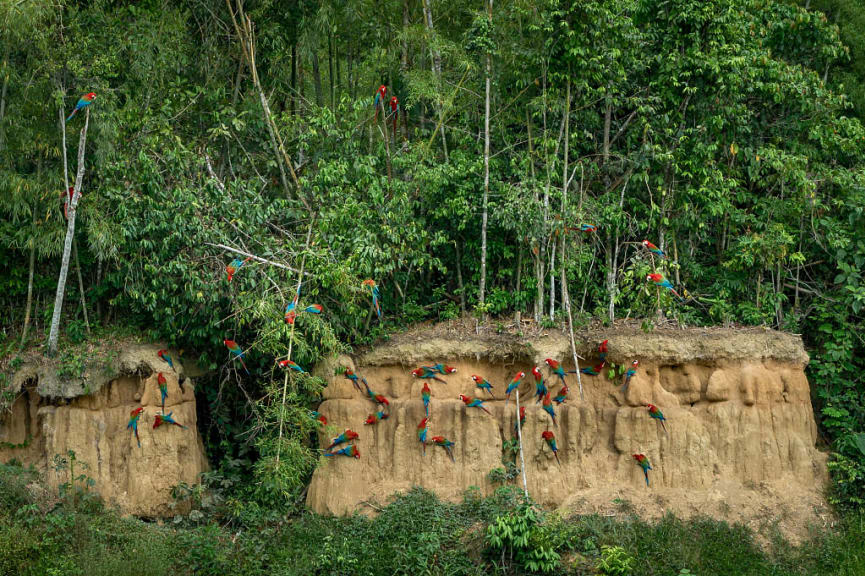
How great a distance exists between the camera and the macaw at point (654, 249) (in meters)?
9.61

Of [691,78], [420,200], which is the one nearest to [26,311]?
[420,200]

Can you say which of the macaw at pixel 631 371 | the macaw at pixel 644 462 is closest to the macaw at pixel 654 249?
the macaw at pixel 631 371

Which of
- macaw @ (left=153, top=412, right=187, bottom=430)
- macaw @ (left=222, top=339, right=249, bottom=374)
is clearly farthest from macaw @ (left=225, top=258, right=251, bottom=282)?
macaw @ (left=153, top=412, right=187, bottom=430)

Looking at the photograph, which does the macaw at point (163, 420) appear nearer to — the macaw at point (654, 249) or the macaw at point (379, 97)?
the macaw at point (379, 97)

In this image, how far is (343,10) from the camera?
10695 mm

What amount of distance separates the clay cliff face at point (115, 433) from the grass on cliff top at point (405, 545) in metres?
0.45

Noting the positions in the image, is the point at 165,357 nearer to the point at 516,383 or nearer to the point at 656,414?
the point at 516,383

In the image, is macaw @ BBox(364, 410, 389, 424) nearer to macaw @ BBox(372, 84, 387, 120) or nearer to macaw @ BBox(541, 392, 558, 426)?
macaw @ BBox(541, 392, 558, 426)

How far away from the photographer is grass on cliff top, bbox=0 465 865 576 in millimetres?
8312

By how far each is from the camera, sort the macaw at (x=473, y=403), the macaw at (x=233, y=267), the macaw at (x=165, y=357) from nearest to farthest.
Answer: the macaw at (x=233, y=267)
the macaw at (x=473, y=403)
the macaw at (x=165, y=357)

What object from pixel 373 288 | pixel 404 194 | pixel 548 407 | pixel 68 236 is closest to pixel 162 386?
pixel 68 236

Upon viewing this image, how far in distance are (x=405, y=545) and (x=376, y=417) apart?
1.61m

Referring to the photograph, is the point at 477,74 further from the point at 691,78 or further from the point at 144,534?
the point at 144,534

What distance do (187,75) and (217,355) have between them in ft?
11.9
